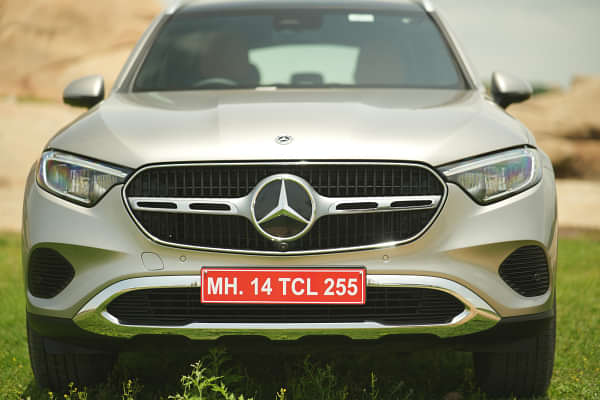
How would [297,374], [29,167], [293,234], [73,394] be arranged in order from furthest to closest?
[29,167], [297,374], [73,394], [293,234]

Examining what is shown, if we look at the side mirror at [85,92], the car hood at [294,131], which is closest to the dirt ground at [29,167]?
the side mirror at [85,92]

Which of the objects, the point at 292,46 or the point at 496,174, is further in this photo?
the point at 292,46

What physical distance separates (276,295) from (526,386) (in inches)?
45.4

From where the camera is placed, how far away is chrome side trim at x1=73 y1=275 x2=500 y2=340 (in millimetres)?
2662

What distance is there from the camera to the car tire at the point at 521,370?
3.05m

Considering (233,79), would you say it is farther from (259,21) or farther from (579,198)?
(579,198)

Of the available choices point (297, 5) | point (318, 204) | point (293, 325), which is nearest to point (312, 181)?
point (318, 204)

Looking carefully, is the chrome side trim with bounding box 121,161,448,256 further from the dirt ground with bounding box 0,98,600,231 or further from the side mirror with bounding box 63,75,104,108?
the dirt ground with bounding box 0,98,600,231

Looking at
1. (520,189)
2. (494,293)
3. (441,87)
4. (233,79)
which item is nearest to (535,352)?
(494,293)

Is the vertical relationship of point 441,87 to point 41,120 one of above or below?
above

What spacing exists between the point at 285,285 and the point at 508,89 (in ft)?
5.77

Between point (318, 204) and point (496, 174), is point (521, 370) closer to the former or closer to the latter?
point (496, 174)

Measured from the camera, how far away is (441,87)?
3.83 metres

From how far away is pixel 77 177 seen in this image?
9.18 feet
